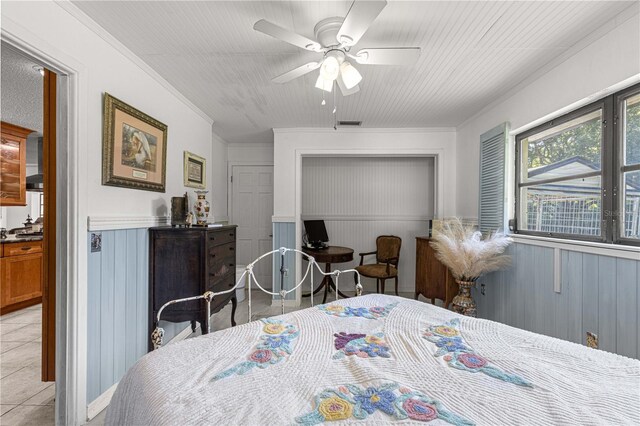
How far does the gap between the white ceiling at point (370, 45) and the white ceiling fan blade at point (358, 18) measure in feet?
0.70

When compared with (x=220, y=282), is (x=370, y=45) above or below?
above

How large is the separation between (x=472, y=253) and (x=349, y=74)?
6.65ft

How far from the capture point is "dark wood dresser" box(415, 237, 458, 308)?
11.0ft

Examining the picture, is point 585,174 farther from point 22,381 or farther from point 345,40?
point 22,381

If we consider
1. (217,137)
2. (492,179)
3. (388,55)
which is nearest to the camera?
(388,55)

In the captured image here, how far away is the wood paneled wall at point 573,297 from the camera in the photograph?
1776mm

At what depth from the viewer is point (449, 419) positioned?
30.2 inches

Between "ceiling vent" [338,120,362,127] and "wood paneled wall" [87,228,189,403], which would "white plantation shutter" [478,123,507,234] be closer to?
"ceiling vent" [338,120,362,127]

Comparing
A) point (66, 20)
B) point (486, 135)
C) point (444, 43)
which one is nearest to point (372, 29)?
point (444, 43)

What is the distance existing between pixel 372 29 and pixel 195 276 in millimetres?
2216

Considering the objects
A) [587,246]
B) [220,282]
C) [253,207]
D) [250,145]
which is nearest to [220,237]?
[220,282]

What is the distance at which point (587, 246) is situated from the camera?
80.4 inches

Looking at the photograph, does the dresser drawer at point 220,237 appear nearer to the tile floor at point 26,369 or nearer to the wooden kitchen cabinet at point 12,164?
the tile floor at point 26,369

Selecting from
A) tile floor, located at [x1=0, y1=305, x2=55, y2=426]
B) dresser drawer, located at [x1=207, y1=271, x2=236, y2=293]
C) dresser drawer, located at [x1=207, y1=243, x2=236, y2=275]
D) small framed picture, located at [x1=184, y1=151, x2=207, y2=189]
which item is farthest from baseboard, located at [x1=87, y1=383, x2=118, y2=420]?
small framed picture, located at [x1=184, y1=151, x2=207, y2=189]
